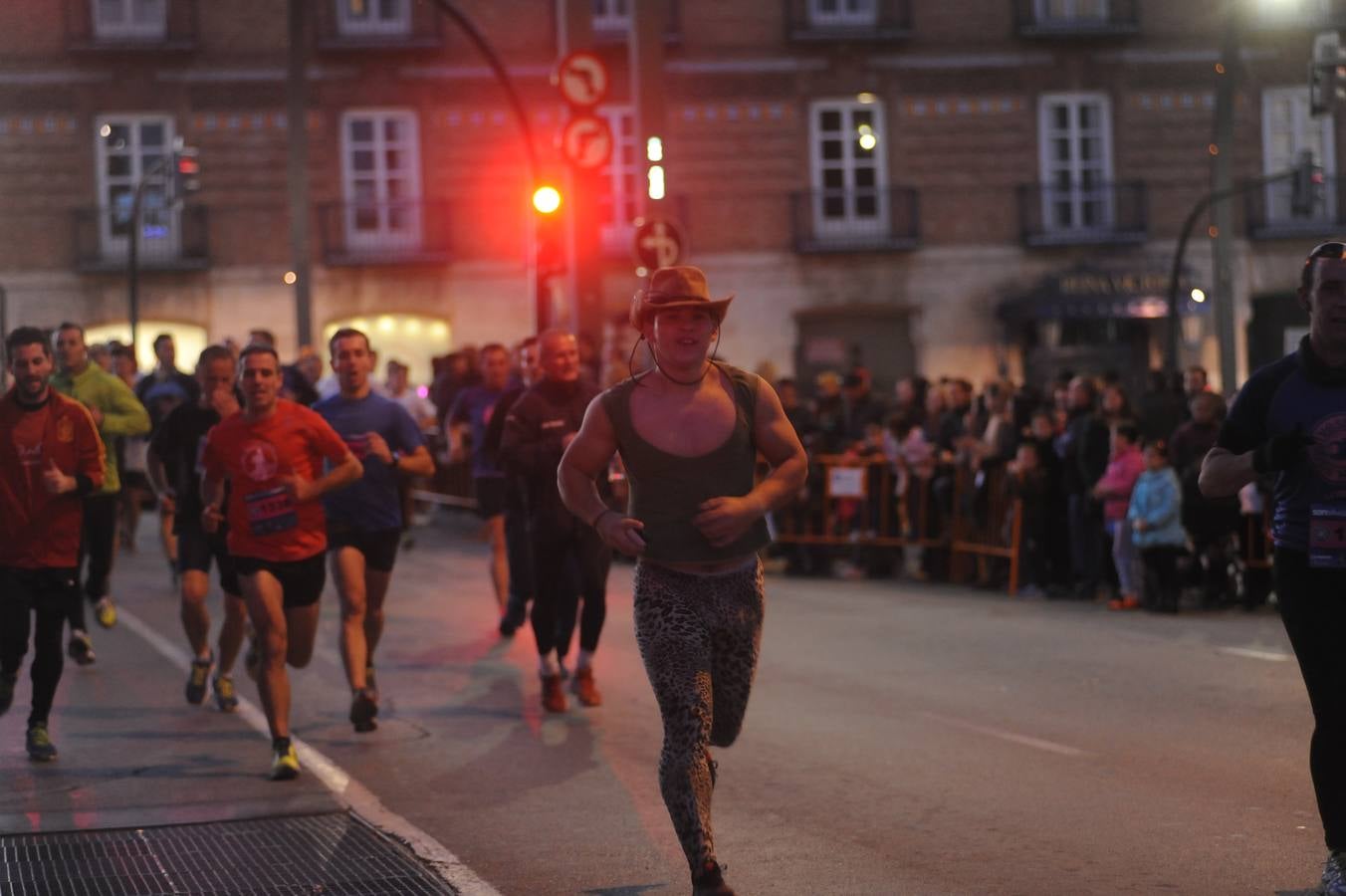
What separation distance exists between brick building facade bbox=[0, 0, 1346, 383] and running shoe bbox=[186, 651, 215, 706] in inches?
934

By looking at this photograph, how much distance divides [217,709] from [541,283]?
11.8 metres

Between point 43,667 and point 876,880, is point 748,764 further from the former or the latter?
point 43,667

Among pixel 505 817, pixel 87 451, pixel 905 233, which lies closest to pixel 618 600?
pixel 87 451

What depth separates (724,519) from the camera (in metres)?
6.54

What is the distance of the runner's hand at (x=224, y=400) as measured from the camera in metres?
11.6

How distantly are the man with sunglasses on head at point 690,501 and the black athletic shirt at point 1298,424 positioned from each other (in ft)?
4.56

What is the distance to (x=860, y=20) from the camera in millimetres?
36281

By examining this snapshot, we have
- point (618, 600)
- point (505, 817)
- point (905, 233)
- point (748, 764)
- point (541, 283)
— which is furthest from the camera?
point (905, 233)

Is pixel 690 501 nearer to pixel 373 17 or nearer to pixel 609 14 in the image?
pixel 373 17

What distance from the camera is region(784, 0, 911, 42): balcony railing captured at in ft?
118

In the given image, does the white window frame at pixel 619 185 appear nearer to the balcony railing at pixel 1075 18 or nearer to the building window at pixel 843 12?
the building window at pixel 843 12

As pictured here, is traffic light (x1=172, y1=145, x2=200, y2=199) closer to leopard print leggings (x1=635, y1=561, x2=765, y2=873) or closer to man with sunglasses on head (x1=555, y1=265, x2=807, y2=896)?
man with sunglasses on head (x1=555, y1=265, x2=807, y2=896)

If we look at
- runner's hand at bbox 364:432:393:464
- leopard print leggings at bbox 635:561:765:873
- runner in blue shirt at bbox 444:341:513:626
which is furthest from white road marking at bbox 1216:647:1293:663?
leopard print leggings at bbox 635:561:765:873

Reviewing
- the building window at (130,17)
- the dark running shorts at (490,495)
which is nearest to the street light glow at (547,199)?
the dark running shorts at (490,495)
